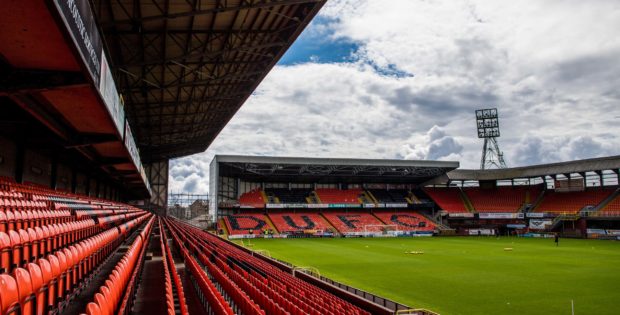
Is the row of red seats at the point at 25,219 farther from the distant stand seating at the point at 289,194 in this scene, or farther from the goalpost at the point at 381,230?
the distant stand seating at the point at 289,194

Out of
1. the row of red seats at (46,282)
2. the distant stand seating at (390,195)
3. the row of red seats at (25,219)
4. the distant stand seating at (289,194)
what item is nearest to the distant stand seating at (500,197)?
the distant stand seating at (390,195)

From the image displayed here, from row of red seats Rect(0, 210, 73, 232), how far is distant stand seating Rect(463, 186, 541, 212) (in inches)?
2005

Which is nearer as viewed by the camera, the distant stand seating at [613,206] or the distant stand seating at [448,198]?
the distant stand seating at [613,206]

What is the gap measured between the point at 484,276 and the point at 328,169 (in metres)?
32.5

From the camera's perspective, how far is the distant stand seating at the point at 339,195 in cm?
5372

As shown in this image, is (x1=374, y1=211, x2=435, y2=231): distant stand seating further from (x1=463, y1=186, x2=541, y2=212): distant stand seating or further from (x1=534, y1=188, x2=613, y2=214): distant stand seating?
(x1=534, y1=188, x2=613, y2=214): distant stand seating

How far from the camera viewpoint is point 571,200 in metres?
47.5

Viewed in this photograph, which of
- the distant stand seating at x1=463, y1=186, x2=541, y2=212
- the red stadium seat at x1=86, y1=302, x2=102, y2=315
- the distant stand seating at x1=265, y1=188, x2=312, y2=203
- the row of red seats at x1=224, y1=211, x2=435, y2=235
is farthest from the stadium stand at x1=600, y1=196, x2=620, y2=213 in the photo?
the red stadium seat at x1=86, y1=302, x2=102, y2=315

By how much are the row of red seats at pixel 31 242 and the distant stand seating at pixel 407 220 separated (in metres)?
45.1

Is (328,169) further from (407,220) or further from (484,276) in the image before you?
(484,276)

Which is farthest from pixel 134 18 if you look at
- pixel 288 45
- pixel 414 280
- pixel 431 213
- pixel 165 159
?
pixel 431 213

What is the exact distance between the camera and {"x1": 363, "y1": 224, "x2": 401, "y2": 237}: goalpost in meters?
46.9

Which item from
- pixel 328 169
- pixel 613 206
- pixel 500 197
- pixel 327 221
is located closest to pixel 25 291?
pixel 327 221

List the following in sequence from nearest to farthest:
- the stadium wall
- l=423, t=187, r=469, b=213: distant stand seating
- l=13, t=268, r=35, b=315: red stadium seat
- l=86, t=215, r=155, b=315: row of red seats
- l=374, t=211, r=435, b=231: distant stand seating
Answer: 1. l=13, t=268, r=35, b=315: red stadium seat
2. l=86, t=215, r=155, b=315: row of red seats
3. the stadium wall
4. l=374, t=211, r=435, b=231: distant stand seating
5. l=423, t=187, r=469, b=213: distant stand seating
